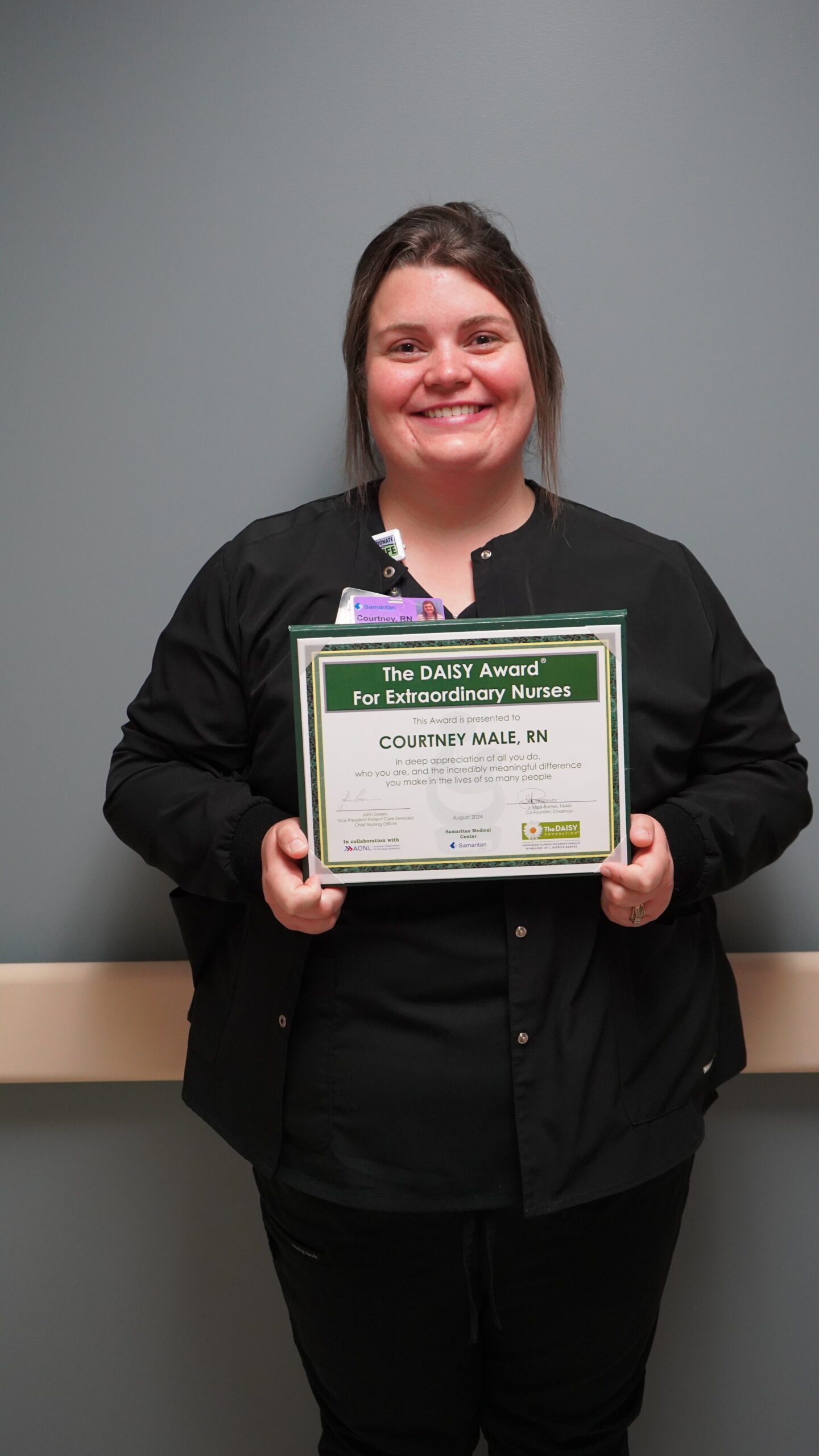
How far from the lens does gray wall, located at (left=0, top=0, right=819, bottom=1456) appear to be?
4.68ft

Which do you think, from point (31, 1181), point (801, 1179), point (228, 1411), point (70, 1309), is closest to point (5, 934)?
point (31, 1181)

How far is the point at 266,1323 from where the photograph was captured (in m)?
1.65

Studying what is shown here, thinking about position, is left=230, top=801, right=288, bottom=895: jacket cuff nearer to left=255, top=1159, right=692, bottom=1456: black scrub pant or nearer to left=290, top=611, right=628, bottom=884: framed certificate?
left=290, top=611, right=628, bottom=884: framed certificate

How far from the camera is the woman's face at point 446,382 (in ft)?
3.68

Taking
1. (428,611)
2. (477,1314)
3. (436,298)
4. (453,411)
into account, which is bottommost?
(477,1314)

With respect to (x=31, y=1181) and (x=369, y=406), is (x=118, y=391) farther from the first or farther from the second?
(x=31, y=1181)

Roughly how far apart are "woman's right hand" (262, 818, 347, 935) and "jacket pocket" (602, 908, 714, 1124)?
1.00ft

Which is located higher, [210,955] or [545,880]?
[545,880]

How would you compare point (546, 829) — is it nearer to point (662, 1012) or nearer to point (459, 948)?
point (459, 948)

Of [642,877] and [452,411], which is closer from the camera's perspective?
[642,877]

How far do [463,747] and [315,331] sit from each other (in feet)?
2.53

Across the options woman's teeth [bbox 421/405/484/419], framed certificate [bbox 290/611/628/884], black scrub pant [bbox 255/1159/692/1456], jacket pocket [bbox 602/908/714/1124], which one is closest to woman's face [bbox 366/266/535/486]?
woman's teeth [bbox 421/405/484/419]

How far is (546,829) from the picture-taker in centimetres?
98

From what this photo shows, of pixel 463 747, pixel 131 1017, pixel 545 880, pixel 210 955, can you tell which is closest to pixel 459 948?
pixel 545 880
